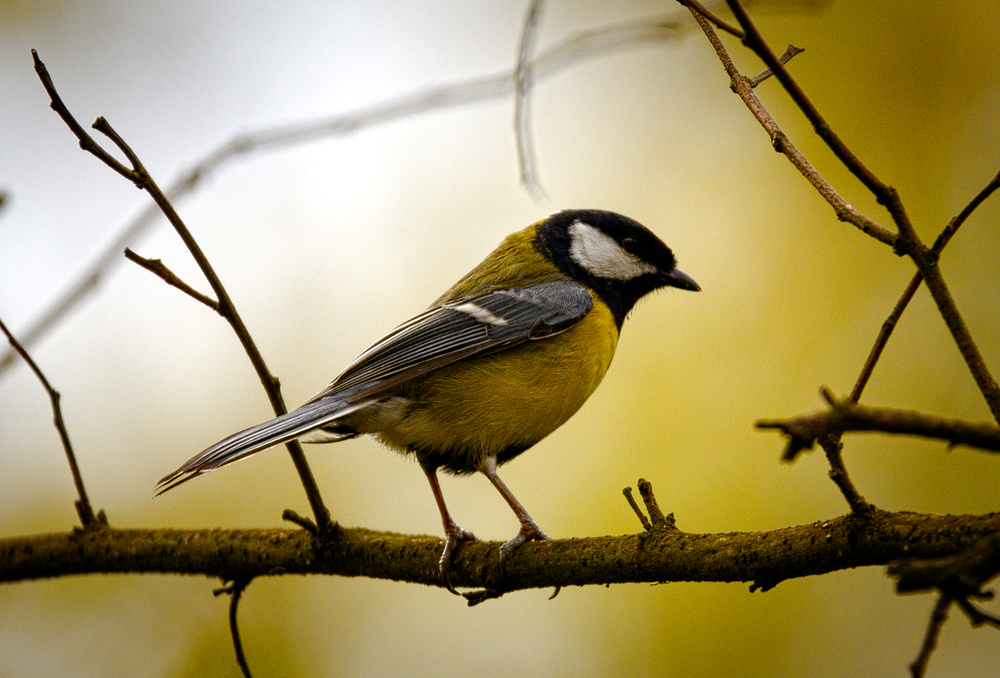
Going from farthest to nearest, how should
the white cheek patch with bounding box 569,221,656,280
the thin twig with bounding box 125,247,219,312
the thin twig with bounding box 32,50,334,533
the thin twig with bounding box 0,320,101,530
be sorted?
the white cheek patch with bounding box 569,221,656,280
the thin twig with bounding box 0,320,101,530
the thin twig with bounding box 125,247,219,312
the thin twig with bounding box 32,50,334,533

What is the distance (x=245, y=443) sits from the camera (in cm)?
216

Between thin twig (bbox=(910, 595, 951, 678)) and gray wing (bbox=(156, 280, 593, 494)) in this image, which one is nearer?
thin twig (bbox=(910, 595, 951, 678))

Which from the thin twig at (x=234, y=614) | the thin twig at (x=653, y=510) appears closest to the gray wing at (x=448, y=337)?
the thin twig at (x=234, y=614)

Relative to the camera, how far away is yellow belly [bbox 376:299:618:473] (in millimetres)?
2791

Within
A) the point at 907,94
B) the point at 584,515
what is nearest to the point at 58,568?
the point at 584,515

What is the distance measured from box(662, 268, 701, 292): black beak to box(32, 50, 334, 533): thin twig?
6.37 feet

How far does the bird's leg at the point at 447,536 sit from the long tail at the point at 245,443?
0.53 metres

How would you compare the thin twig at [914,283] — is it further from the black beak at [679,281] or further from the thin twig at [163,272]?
the black beak at [679,281]

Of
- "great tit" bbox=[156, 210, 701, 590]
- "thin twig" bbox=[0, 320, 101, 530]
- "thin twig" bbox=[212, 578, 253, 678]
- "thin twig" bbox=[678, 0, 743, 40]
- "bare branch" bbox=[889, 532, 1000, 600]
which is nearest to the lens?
"bare branch" bbox=[889, 532, 1000, 600]

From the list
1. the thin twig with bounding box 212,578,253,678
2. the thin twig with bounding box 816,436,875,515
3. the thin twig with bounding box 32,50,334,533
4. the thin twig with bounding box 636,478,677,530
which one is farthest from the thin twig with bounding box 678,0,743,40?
the thin twig with bounding box 212,578,253,678

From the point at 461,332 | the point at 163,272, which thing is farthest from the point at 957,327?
the point at 461,332

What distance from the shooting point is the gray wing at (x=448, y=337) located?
2.65 m

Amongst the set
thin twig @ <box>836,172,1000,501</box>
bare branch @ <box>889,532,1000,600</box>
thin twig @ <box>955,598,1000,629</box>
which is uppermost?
thin twig @ <box>836,172,1000,501</box>

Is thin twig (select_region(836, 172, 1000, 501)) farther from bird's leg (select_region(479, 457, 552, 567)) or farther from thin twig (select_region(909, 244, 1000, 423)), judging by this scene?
bird's leg (select_region(479, 457, 552, 567))
